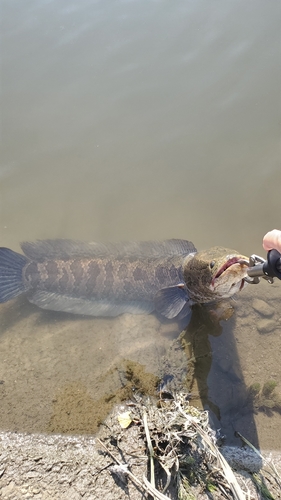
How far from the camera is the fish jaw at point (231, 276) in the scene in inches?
140

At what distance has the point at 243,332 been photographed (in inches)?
178

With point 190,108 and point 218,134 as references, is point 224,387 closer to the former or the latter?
point 218,134

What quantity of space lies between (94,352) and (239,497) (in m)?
2.32

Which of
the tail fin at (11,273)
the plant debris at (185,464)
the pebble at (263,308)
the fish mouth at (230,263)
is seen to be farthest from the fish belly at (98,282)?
the plant debris at (185,464)

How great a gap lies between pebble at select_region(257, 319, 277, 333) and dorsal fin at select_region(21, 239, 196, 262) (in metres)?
1.59

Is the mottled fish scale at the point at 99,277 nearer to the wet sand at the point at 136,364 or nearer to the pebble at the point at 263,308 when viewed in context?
the wet sand at the point at 136,364

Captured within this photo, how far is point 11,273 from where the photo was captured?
538 centimetres

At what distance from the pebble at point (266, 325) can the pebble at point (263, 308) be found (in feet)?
0.33

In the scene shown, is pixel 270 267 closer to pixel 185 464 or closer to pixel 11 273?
pixel 185 464

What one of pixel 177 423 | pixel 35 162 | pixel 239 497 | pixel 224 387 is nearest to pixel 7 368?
pixel 177 423

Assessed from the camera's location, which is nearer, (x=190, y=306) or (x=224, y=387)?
(x=224, y=387)

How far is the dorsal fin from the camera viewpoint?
557 centimetres

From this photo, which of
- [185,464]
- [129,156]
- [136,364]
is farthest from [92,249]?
[185,464]

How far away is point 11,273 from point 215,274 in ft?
10.1
